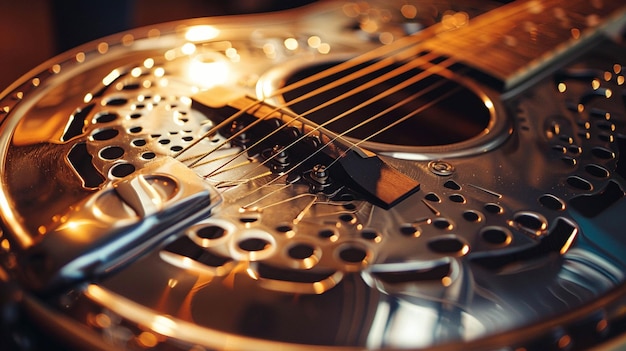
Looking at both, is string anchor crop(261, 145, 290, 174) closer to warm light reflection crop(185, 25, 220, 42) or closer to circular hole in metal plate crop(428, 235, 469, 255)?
circular hole in metal plate crop(428, 235, 469, 255)

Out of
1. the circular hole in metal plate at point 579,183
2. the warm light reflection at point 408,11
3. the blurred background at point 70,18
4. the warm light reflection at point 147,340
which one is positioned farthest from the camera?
the blurred background at point 70,18

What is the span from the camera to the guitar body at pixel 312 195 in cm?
40

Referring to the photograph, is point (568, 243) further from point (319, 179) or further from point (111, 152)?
point (111, 152)

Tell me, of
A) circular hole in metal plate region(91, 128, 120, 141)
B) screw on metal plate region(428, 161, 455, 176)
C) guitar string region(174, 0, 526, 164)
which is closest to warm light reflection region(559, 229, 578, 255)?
screw on metal plate region(428, 161, 455, 176)

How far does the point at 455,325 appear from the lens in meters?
0.41

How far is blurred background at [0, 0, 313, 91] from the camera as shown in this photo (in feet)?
4.25

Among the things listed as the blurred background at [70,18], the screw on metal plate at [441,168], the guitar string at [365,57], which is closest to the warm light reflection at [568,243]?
the screw on metal plate at [441,168]

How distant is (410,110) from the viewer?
2.61ft

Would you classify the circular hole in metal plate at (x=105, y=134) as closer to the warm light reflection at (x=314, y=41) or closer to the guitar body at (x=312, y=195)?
the guitar body at (x=312, y=195)

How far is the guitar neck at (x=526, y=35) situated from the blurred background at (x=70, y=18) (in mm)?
788

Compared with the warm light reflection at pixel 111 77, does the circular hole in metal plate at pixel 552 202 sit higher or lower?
lower

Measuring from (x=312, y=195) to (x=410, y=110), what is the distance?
31 cm

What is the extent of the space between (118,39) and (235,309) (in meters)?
0.52

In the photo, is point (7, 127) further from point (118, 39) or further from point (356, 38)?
point (356, 38)
